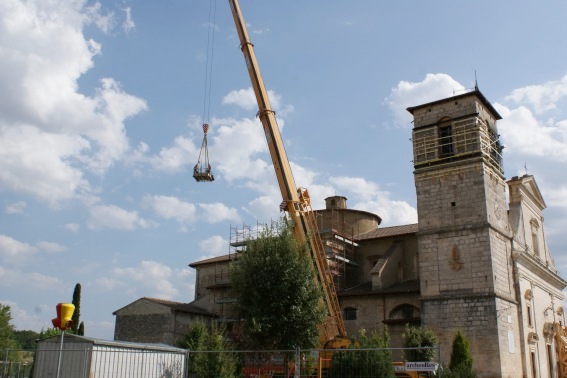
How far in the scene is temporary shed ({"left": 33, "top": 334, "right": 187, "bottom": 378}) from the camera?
18.0 m

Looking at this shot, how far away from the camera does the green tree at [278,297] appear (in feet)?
84.0

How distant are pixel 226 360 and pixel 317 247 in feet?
37.4

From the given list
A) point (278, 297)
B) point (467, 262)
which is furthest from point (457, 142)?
point (278, 297)

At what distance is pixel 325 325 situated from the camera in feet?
100

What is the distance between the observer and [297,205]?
3186cm

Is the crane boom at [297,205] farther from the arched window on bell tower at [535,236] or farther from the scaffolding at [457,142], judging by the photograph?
the arched window on bell tower at [535,236]

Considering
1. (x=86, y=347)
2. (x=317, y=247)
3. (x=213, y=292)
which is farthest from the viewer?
(x=213, y=292)

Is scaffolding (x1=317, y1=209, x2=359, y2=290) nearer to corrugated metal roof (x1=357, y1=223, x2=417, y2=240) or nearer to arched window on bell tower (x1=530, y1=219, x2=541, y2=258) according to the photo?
corrugated metal roof (x1=357, y1=223, x2=417, y2=240)

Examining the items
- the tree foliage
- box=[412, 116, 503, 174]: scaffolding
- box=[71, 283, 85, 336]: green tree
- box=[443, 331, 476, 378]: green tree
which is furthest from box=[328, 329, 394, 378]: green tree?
box=[71, 283, 85, 336]: green tree

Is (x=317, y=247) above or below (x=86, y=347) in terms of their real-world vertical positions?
above

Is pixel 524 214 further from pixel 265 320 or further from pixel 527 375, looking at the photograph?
pixel 265 320

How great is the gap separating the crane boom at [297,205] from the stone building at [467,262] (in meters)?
3.69

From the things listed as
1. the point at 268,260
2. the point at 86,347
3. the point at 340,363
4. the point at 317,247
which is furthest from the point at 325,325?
the point at 86,347

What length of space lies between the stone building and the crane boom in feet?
12.1
